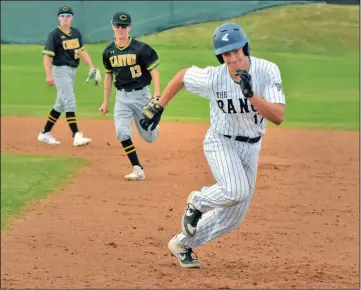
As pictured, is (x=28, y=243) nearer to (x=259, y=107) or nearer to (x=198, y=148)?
(x=259, y=107)

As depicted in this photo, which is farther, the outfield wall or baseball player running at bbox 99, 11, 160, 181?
the outfield wall

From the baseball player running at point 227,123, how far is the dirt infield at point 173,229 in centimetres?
36

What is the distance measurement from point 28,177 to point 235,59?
5.17m

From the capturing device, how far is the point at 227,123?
616cm

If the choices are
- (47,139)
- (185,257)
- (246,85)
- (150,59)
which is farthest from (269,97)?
(47,139)

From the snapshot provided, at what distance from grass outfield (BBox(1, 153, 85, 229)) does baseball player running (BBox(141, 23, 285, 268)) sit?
206cm

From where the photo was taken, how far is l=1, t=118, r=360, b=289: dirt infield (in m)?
6.07

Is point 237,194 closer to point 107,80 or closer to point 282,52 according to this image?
point 107,80

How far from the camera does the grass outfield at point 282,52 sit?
21703mm

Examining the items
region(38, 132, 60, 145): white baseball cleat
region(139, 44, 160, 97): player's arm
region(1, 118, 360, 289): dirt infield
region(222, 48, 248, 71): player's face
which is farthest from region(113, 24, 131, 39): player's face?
region(222, 48, 248, 71): player's face

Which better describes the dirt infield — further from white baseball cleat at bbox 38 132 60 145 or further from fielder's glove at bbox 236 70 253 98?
fielder's glove at bbox 236 70 253 98

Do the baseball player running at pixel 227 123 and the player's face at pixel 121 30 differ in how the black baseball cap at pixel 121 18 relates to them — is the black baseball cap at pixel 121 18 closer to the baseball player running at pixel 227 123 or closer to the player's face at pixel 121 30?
the player's face at pixel 121 30

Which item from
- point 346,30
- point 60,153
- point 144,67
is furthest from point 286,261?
point 346,30

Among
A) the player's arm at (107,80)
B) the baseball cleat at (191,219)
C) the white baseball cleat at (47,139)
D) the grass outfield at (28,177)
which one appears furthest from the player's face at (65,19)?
the baseball cleat at (191,219)
